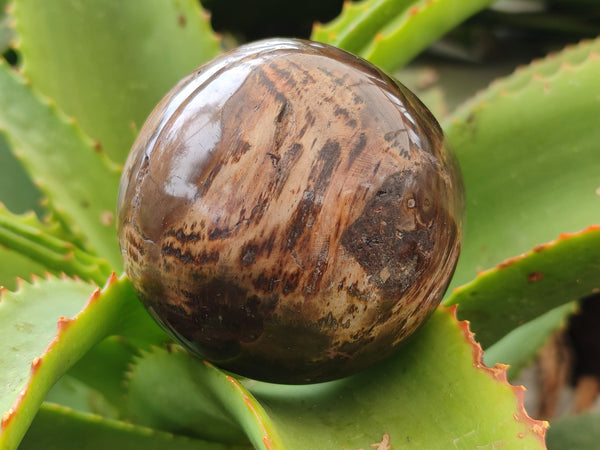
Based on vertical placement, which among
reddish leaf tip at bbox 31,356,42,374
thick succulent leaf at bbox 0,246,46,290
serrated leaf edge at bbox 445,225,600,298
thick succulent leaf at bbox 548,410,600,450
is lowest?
thick succulent leaf at bbox 548,410,600,450

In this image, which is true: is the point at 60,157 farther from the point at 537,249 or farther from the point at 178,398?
the point at 537,249

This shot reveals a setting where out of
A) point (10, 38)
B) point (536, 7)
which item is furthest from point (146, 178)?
point (536, 7)

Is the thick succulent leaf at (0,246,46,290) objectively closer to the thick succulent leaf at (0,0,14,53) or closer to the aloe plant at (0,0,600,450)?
the aloe plant at (0,0,600,450)

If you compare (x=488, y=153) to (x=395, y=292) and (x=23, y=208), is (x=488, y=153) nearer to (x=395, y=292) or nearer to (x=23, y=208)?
(x=395, y=292)

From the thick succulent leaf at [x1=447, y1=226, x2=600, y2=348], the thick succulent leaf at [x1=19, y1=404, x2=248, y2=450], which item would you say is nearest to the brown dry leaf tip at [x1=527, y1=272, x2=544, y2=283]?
the thick succulent leaf at [x1=447, y1=226, x2=600, y2=348]

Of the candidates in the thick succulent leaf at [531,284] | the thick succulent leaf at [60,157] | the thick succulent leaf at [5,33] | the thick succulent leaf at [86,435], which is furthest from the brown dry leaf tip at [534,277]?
the thick succulent leaf at [5,33]

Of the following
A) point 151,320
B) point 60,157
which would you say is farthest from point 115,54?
point 151,320
